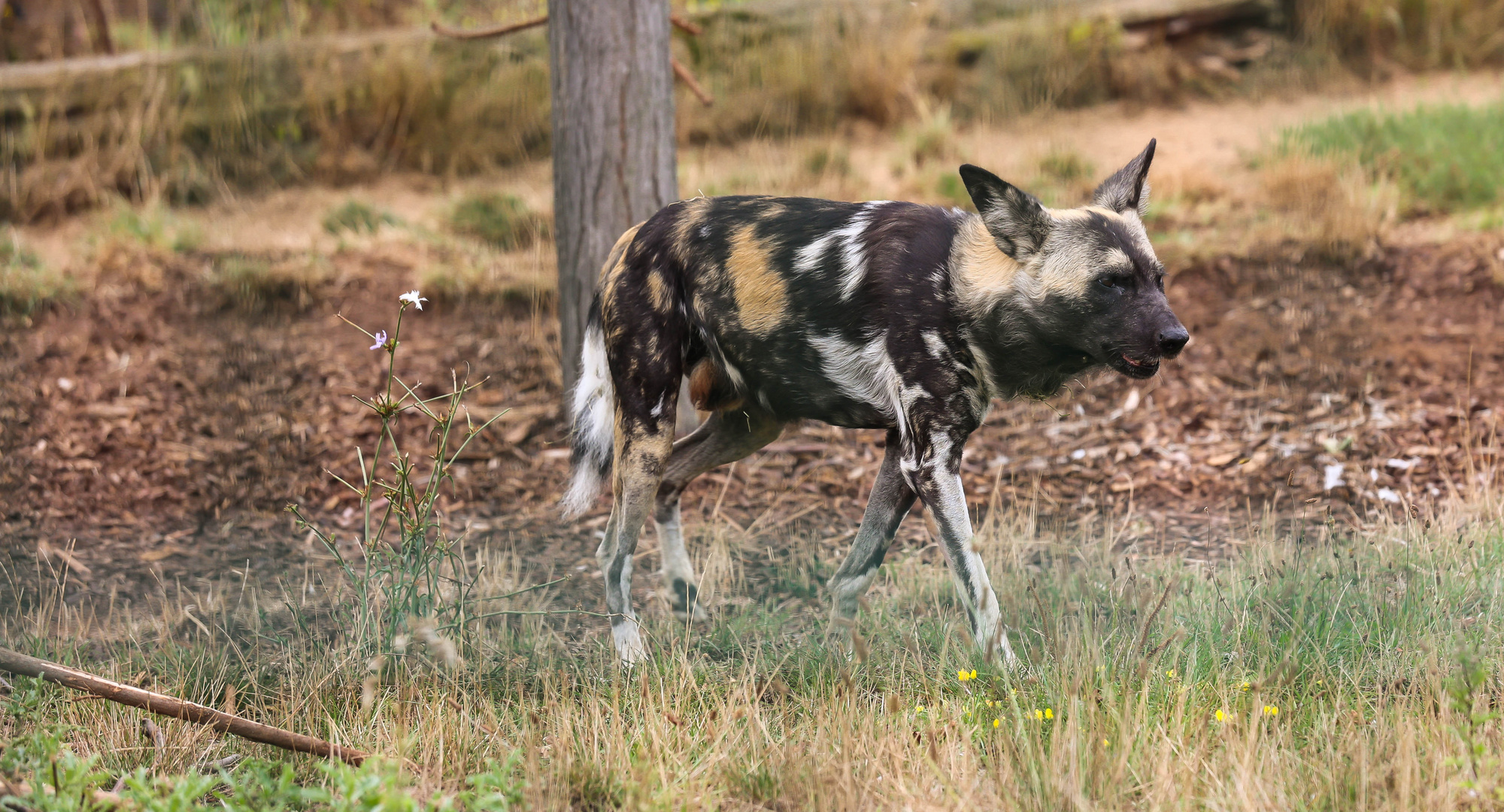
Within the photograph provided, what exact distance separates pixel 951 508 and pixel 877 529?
37 centimetres

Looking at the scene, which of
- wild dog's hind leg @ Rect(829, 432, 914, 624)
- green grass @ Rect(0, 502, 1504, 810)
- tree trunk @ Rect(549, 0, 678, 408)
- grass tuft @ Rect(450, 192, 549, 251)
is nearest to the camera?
green grass @ Rect(0, 502, 1504, 810)

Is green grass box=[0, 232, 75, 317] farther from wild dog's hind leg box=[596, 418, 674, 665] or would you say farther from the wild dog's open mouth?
the wild dog's open mouth

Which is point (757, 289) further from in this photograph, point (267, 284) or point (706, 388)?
point (267, 284)

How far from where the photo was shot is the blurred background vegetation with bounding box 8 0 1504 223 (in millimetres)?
8258

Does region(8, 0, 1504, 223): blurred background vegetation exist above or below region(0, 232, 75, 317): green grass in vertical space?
above

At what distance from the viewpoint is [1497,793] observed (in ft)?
8.59

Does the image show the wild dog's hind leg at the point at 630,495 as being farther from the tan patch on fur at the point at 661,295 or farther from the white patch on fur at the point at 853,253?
the white patch on fur at the point at 853,253

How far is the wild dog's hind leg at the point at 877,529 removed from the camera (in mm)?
3850

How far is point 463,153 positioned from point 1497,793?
24.6ft

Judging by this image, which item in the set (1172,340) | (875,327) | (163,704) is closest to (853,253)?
(875,327)

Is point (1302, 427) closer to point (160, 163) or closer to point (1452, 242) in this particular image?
point (1452, 242)

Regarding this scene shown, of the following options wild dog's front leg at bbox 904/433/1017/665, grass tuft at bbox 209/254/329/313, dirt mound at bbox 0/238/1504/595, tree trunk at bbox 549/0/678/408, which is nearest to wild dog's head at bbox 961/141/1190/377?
wild dog's front leg at bbox 904/433/1017/665

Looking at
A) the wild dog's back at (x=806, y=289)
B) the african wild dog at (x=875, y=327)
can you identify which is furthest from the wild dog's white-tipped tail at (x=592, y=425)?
the wild dog's back at (x=806, y=289)

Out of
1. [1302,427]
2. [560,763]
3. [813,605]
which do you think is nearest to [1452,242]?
[1302,427]
